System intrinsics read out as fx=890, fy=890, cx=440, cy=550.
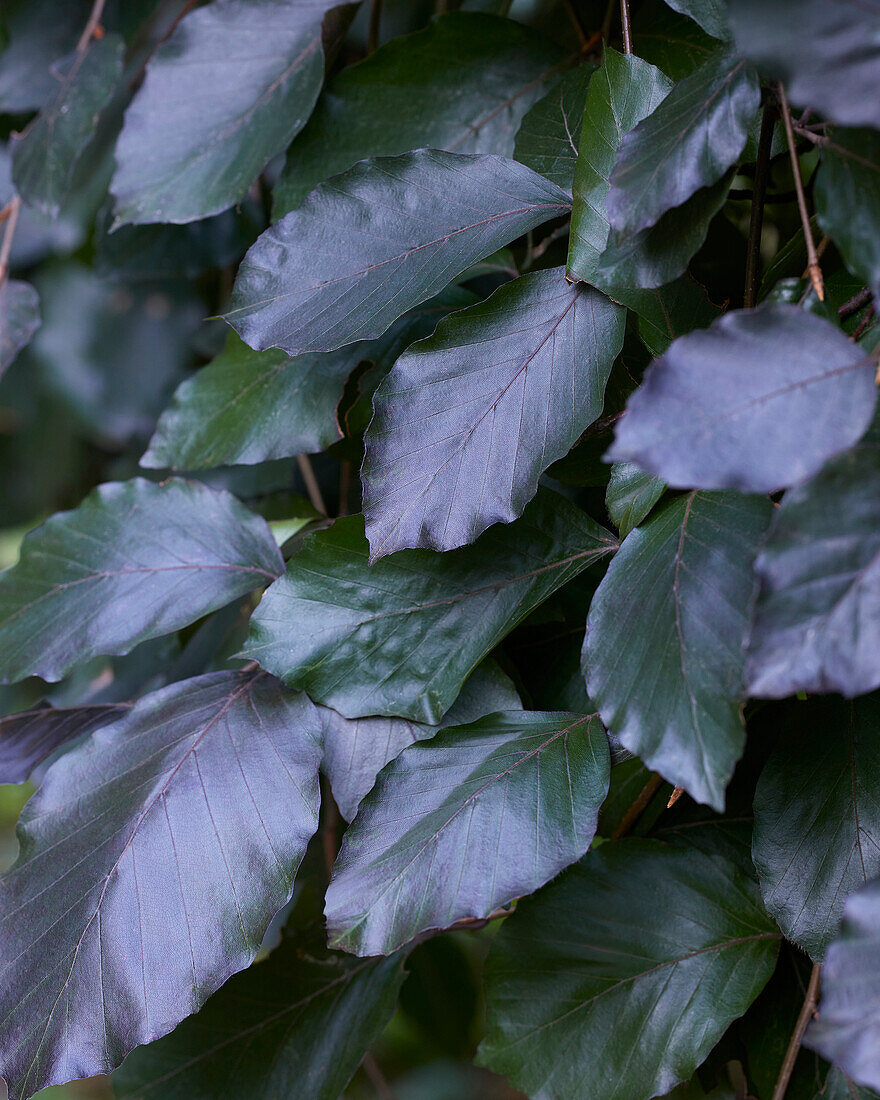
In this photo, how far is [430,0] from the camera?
0.76 meters

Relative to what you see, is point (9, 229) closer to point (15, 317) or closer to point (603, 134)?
point (15, 317)

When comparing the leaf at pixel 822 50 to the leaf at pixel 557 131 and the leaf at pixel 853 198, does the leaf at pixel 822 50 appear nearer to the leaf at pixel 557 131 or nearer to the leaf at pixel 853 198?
the leaf at pixel 853 198

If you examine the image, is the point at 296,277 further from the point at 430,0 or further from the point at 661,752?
Result: the point at 430,0

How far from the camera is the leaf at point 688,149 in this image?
0.32 meters

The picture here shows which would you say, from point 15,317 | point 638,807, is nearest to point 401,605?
point 638,807

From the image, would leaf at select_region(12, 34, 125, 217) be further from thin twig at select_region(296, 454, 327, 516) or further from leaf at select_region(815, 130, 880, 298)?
leaf at select_region(815, 130, 880, 298)

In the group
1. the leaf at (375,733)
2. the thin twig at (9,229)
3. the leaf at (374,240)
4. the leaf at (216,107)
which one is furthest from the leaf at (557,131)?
the thin twig at (9,229)

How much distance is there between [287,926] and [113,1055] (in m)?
0.27

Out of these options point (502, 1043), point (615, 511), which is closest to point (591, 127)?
point (615, 511)

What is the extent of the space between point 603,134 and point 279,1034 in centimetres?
54

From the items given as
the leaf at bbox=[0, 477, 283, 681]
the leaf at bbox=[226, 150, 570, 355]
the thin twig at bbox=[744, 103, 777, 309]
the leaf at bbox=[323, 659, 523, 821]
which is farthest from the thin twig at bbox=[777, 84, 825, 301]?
the leaf at bbox=[0, 477, 283, 681]

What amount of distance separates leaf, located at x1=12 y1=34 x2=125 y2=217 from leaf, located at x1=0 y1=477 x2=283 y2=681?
0.89 feet

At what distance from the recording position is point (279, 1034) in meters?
0.55

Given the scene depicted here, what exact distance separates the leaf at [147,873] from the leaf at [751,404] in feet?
0.84
